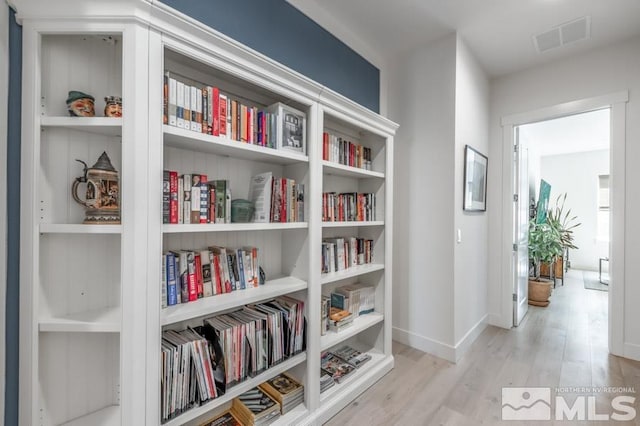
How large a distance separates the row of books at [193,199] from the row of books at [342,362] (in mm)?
1330

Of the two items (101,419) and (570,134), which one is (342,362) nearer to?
(101,419)

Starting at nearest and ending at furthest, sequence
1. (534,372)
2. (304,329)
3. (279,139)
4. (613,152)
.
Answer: (279,139)
(304,329)
(534,372)
(613,152)

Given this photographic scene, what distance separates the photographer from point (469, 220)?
9.10ft

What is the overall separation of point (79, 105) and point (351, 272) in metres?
1.69

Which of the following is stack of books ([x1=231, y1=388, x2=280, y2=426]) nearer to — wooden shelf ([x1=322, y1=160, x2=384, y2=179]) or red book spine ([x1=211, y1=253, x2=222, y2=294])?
red book spine ([x1=211, y1=253, x2=222, y2=294])

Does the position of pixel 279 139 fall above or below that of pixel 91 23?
below

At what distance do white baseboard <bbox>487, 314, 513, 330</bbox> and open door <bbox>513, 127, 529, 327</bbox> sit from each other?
2.9 inches

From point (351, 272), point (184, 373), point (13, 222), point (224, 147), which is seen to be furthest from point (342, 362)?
point (13, 222)

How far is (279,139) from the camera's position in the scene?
5.15ft

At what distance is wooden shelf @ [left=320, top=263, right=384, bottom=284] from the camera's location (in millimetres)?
1859

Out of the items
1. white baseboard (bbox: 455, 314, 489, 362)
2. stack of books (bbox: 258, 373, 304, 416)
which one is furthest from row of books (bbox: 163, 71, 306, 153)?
white baseboard (bbox: 455, 314, 489, 362)

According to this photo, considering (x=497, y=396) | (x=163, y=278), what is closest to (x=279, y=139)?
(x=163, y=278)

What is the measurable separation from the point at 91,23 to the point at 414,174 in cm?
244

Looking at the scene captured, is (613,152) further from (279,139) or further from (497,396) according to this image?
(279,139)
